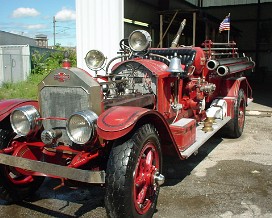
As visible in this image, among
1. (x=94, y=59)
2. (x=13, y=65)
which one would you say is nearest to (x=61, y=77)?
(x=94, y=59)

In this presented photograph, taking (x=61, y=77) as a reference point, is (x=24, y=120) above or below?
below

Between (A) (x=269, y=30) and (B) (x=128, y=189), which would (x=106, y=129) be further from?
(A) (x=269, y=30)

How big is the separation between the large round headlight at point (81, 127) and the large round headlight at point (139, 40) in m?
1.60

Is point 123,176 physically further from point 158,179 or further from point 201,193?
point 201,193

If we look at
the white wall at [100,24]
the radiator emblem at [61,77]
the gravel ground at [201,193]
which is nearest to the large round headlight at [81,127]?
the radiator emblem at [61,77]

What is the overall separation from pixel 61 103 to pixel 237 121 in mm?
3741

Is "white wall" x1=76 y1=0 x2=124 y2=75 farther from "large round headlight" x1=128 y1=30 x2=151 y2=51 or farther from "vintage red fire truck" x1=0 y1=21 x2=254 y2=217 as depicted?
"large round headlight" x1=128 y1=30 x2=151 y2=51

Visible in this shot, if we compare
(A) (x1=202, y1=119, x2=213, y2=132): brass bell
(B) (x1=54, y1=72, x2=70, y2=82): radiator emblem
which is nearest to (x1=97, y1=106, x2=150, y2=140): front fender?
(B) (x1=54, y1=72, x2=70, y2=82): radiator emblem

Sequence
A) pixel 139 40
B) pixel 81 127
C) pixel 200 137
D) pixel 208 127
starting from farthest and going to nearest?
1. pixel 208 127
2. pixel 200 137
3. pixel 139 40
4. pixel 81 127

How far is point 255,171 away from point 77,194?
235cm

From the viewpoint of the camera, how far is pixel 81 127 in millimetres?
2949

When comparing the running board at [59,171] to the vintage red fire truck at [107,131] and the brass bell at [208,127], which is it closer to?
the vintage red fire truck at [107,131]

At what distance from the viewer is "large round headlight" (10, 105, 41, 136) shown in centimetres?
328

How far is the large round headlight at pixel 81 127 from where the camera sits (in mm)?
2887
